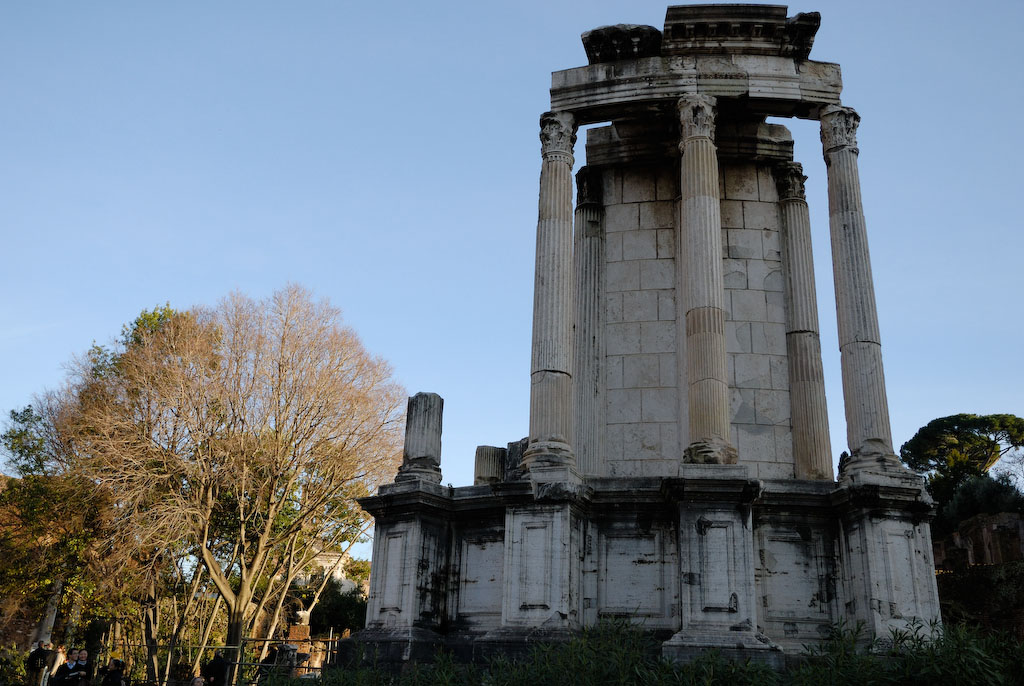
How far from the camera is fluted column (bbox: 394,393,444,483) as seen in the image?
13266mm

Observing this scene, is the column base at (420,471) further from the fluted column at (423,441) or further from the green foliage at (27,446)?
the green foliage at (27,446)

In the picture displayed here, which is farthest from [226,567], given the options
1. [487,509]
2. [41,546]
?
[487,509]

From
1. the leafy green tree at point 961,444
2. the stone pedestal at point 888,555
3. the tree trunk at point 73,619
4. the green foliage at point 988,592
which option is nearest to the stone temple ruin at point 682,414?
the stone pedestal at point 888,555

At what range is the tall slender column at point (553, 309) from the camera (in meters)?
12.7

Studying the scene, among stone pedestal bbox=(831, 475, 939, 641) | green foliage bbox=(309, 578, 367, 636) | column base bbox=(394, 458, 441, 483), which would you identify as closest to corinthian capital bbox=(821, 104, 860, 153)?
stone pedestal bbox=(831, 475, 939, 641)

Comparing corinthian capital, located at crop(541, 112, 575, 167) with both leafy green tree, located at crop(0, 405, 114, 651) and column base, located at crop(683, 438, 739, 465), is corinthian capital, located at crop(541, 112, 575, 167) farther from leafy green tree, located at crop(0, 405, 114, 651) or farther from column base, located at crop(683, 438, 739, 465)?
leafy green tree, located at crop(0, 405, 114, 651)

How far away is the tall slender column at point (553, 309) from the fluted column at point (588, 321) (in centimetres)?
106

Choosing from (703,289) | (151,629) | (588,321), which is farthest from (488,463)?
(151,629)

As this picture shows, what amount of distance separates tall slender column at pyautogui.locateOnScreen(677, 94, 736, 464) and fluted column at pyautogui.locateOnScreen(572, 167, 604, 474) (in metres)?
2.34

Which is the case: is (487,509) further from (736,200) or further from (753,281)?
(736,200)

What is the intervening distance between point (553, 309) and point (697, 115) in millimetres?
4295

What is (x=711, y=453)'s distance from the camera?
11820 mm

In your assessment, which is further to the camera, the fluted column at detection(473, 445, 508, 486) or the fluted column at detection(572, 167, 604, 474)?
the fluted column at detection(473, 445, 508, 486)

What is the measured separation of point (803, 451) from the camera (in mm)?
14547
